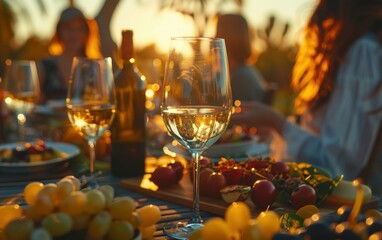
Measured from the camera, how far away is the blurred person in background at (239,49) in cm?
395

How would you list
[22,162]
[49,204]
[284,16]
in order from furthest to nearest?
1. [284,16]
2. [22,162]
3. [49,204]

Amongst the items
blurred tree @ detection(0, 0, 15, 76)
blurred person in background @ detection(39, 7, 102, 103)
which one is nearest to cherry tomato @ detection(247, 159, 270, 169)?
blurred person in background @ detection(39, 7, 102, 103)

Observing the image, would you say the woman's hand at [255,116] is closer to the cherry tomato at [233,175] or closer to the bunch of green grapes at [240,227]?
the cherry tomato at [233,175]

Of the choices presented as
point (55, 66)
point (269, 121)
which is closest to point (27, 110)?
point (269, 121)

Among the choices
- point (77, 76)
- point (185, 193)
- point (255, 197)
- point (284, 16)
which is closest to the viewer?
point (255, 197)

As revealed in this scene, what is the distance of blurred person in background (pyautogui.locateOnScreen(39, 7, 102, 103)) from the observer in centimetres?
478

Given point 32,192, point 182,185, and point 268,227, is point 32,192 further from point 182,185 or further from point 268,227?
point 182,185

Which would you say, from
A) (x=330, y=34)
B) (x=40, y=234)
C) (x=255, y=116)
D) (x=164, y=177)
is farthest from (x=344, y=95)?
(x=40, y=234)

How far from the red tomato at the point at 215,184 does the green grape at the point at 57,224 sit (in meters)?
0.59

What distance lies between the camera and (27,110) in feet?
7.61

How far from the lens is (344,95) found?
241 centimetres

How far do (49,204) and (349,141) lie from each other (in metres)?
1.89

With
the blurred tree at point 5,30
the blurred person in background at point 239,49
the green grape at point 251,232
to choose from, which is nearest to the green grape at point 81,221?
the green grape at point 251,232

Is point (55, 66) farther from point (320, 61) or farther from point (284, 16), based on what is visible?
point (284, 16)
